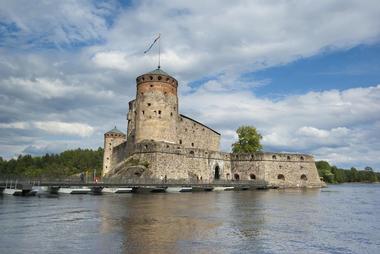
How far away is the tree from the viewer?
60.2m

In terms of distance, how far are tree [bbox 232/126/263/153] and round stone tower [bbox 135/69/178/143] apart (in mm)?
16503

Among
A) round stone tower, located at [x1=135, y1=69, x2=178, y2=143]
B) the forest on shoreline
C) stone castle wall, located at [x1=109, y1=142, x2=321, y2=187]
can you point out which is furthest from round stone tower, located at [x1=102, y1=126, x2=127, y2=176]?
the forest on shoreline

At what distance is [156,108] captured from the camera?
46125 millimetres

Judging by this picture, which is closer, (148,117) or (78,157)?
(148,117)

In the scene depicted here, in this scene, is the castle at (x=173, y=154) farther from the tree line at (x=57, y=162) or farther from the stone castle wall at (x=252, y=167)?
the tree line at (x=57, y=162)

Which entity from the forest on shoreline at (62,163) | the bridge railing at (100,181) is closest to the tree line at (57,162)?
the forest on shoreline at (62,163)

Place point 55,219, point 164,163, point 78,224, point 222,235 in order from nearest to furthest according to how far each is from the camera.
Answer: point 222,235, point 78,224, point 55,219, point 164,163

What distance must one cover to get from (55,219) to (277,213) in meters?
11.2

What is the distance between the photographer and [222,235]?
13344 millimetres

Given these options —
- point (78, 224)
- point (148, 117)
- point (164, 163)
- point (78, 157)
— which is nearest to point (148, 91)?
point (148, 117)

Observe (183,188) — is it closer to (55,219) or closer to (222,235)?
(55,219)

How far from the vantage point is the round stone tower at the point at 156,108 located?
45.8 meters

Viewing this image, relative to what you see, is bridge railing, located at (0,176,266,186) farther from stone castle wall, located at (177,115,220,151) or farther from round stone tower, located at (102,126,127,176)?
round stone tower, located at (102,126,127,176)

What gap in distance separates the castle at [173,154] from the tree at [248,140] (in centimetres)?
364
